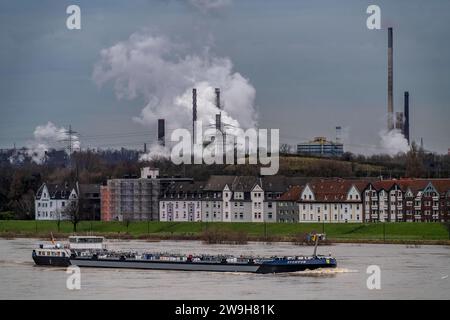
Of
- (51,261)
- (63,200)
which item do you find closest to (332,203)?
(63,200)

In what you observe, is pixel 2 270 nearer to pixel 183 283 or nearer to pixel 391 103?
pixel 183 283

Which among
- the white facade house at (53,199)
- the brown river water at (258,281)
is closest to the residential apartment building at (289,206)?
the white facade house at (53,199)

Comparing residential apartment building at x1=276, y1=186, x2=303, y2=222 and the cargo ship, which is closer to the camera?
the cargo ship

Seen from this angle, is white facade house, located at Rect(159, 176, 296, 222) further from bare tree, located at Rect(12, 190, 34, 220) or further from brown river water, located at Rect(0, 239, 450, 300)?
brown river water, located at Rect(0, 239, 450, 300)

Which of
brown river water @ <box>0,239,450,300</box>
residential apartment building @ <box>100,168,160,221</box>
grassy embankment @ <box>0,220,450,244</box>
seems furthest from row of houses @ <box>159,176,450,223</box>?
brown river water @ <box>0,239,450,300</box>

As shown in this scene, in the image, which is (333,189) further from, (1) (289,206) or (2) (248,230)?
(2) (248,230)

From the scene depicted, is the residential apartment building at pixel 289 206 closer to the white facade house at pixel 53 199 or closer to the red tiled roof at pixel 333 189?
the red tiled roof at pixel 333 189
